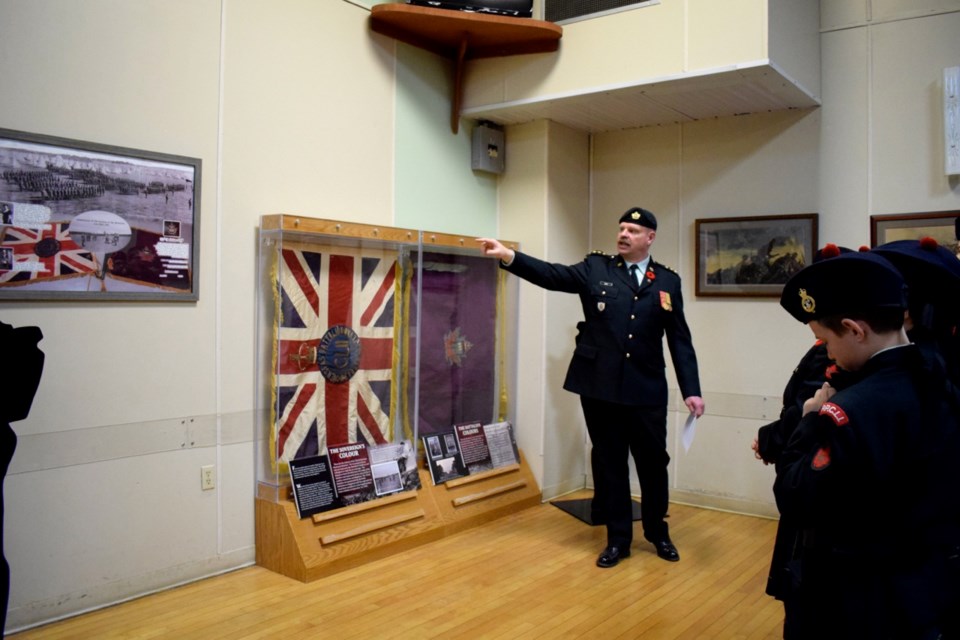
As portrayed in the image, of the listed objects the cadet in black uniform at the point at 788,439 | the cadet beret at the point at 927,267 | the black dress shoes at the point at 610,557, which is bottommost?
the black dress shoes at the point at 610,557

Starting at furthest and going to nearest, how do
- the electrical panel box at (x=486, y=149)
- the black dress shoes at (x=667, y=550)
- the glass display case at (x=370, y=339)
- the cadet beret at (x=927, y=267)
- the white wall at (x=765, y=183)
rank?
the electrical panel box at (x=486, y=149)
the white wall at (x=765, y=183)
the black dress shoes at (x=667, y=550)
the glass display case at (x=370, y=339)
the cadet beret at (x=927, y=267)

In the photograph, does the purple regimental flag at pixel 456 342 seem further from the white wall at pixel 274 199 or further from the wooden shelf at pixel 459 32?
the wooden shelf at pixel 459 32

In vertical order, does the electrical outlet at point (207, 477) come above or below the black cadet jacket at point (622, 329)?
below

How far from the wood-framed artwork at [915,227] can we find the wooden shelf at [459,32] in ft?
7.23

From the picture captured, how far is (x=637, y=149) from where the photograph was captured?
5.42m

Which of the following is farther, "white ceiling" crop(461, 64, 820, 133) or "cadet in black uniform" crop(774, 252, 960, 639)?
"white ceiling" crop(461, 64, 820, 133)

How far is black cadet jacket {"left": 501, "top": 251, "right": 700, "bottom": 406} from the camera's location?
13.4 ft

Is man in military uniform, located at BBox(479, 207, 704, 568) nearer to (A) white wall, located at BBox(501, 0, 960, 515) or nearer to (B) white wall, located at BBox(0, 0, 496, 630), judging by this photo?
(A) white wall, located at BBox(501, 0, 960, 515)

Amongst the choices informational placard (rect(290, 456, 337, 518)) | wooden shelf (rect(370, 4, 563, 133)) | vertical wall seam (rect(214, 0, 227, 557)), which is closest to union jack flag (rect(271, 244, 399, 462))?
informational placard (rect(290, 456, 337, 518))

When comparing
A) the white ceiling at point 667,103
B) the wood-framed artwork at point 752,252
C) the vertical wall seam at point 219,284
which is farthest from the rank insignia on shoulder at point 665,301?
the vertical wall seam at point 219,284

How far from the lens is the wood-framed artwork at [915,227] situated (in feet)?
14.1

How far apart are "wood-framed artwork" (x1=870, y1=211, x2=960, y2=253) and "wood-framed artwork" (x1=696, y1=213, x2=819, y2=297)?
1.14 feet

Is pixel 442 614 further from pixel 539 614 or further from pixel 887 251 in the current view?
pixel 887 251

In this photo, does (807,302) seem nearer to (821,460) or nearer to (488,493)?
(821,460)
